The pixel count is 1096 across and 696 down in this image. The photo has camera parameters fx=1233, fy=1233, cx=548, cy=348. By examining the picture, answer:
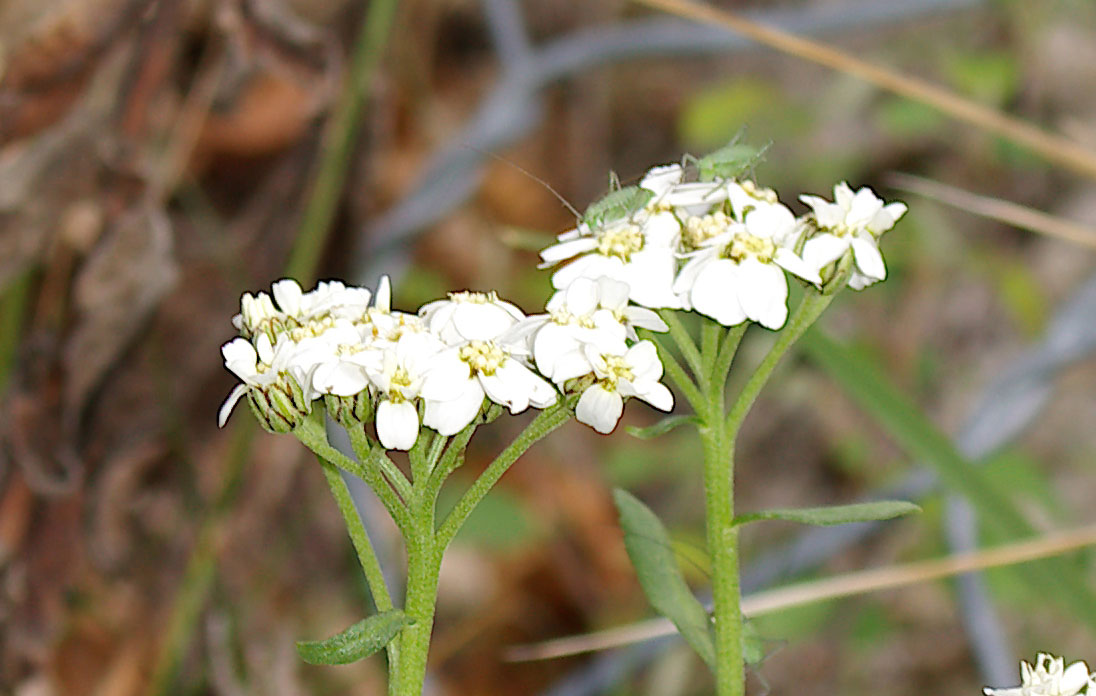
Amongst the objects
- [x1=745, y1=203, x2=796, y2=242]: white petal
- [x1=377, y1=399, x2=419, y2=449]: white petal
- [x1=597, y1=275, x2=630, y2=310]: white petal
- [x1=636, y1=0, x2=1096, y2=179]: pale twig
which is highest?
[x1=636, y1=0, x2=1096, y2=179]: pale twig

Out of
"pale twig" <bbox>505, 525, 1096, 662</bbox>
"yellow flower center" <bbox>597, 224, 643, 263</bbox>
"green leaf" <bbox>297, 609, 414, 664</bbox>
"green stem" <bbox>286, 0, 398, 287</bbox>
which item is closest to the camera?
"green leaf" <bbox>297, 609, 414, 664</bbox>

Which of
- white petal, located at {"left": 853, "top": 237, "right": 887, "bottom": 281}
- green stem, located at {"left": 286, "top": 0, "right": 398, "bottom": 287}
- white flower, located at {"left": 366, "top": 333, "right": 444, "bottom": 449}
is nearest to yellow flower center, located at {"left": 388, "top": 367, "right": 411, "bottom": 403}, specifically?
white flower, located at {"left": 366, "top": 333, "right": 444, "bottom": 449}

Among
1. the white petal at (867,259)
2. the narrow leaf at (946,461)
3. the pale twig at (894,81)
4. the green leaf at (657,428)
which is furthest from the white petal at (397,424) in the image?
the pale twig at (894,81)

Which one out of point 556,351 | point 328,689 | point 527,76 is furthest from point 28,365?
point 556,351

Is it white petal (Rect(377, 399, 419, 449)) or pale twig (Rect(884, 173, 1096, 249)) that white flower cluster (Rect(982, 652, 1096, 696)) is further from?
pale twig (Rect(884, 173, 1096, 249))

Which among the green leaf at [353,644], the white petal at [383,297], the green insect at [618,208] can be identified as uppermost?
the green insect at [618,208]

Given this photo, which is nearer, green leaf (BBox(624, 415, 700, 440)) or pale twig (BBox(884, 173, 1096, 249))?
green leaf (BBox(624, 415, 700, 440))

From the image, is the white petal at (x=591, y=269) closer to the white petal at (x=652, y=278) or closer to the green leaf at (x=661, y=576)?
the white petal at (x=652, y=278)

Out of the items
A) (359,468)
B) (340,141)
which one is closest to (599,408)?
(359,468)
